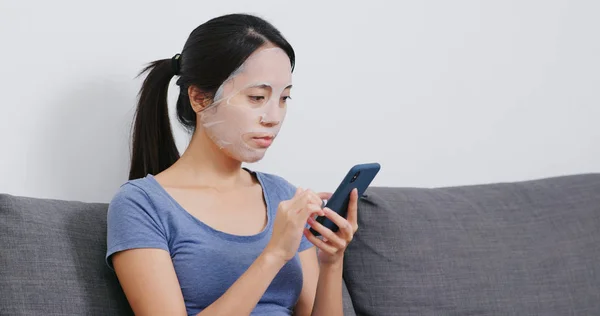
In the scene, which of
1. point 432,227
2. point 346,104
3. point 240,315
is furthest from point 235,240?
point 346,104

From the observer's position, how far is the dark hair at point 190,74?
1534mm

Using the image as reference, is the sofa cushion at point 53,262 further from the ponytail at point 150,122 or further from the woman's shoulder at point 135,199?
the ponytail at point 150,122

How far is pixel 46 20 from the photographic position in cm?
171

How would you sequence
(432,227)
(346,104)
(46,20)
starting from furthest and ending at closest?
(346,104) < (432,227) < (46,20)

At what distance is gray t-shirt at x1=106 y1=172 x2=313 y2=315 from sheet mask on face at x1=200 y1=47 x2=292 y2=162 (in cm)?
15

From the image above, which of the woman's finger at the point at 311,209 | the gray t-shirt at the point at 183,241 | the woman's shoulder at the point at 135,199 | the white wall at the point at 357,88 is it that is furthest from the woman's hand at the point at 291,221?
the white wall at the point at 357,88

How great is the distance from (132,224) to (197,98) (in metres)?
0.27

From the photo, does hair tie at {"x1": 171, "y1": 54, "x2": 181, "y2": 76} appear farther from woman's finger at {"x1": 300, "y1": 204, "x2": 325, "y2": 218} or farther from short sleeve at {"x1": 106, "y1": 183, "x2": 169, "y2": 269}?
woman's finger at {"x1": 300, "y1": 204, "x2": 325, "y2": 218}

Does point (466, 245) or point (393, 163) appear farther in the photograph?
point (393, 163)

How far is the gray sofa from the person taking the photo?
1.81m

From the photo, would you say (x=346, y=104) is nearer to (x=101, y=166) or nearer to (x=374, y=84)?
(x=374, y=84)

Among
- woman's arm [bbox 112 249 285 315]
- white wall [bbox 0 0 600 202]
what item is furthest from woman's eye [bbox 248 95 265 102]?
white wall [bbox 0 0 600 202]

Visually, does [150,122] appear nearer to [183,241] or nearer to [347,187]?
[183,241]

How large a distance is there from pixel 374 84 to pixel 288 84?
0.63 m
